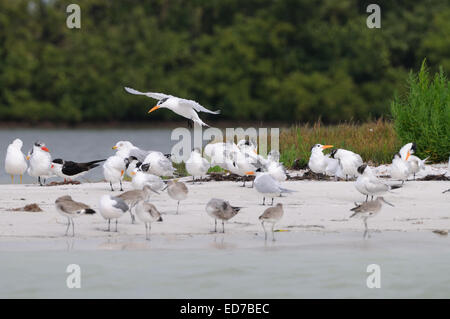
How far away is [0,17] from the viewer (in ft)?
190

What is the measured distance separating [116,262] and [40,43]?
172 feet

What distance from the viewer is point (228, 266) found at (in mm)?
9016

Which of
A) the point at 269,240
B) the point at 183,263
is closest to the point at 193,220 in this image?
the point at 269,240

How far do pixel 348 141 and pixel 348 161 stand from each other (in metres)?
4.73

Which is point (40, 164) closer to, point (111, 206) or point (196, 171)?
point (196, 171)

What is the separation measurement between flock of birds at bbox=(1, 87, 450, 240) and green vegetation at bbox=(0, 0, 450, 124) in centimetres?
4126

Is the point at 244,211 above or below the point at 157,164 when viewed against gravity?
below

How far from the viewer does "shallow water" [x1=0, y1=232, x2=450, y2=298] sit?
8328 millimetres

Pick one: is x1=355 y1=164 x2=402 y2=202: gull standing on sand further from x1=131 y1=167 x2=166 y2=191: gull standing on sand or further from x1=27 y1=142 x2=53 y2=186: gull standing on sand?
x1=27 y1=142 x2=53 y2=186: gull standing on sand

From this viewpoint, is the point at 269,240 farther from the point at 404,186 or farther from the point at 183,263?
the point at 404,186

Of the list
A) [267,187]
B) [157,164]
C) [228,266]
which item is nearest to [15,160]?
[157,164]

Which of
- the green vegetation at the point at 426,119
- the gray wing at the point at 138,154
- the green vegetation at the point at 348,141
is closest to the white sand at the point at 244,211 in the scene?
the gray wing at the point at 138,154

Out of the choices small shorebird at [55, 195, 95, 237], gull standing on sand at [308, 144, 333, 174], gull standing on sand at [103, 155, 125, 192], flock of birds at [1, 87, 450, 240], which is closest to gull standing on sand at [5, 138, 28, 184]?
flock of birds at [1, 87, 450, 240]

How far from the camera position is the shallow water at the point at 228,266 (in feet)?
27.3
